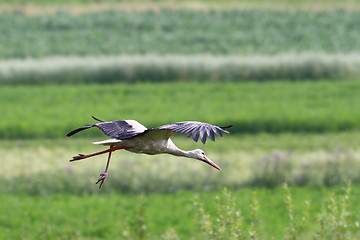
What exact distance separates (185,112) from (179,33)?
53.3 ft

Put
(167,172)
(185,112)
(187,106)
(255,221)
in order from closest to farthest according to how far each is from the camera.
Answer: (255,221), (167,172), (185,112), (187,106)

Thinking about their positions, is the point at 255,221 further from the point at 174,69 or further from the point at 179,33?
the point at 179,33

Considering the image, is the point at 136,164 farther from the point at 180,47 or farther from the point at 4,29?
the point at 4,29

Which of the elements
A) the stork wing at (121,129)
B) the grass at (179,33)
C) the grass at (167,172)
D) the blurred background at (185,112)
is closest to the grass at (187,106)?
the blurred background at (185,112)

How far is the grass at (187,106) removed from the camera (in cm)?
2359

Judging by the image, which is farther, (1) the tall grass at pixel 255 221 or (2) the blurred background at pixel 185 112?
(2) the blurred background at pixel 185 112

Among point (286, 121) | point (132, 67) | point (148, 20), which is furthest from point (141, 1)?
point (286, 121)

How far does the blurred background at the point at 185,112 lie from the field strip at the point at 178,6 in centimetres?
12

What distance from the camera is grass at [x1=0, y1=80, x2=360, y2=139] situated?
23.6 metres

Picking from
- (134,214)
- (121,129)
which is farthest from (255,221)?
(134,214)

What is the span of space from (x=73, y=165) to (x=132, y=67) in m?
14.2

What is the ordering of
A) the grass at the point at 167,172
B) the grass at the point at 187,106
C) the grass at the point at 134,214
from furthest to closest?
the grass at the point at 187,106, the grass at the point at 167,172, the grass at the point at 134,214

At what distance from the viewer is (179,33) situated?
40.9m

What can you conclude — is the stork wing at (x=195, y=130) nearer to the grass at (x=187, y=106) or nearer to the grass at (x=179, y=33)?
the grass at (x=187, y=106)
